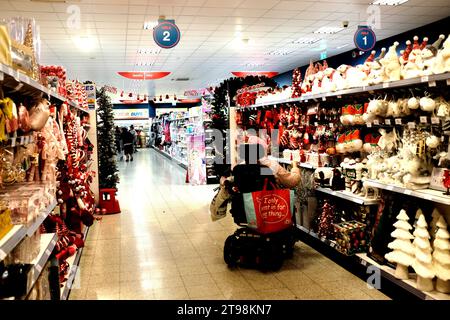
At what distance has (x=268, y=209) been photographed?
14.1ft

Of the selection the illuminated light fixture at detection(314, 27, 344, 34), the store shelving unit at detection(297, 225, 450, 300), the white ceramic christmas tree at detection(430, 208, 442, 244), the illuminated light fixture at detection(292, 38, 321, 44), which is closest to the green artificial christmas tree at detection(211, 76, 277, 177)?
the illuminated light fixture at detection(314, 27, 344, 34)

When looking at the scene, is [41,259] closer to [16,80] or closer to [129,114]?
[16,80]

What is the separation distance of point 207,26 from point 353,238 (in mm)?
7098

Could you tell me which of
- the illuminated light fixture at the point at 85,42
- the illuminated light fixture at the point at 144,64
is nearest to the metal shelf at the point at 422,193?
the illuminated light fixture at the point at 85,42

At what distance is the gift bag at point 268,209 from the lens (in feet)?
14.0

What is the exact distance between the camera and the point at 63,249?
4168 mm

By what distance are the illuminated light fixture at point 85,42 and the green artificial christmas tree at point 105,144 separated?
8.49 ft

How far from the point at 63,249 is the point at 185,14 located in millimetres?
6161

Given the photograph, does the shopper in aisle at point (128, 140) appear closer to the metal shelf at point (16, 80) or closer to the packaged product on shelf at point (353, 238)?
the packaged product on shelf at point (353, 238)

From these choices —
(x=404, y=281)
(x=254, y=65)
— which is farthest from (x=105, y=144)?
(x=254, y=65)

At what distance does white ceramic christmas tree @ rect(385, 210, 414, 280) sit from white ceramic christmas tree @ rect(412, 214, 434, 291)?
0.09m

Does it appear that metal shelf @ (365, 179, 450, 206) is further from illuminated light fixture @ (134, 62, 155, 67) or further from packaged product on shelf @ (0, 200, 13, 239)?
illuminated light fixture @ (134, 62, 155, 67)

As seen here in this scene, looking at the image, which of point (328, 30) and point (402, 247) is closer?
point (402, 247)

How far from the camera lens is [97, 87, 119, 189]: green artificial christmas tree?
8.23 metres
